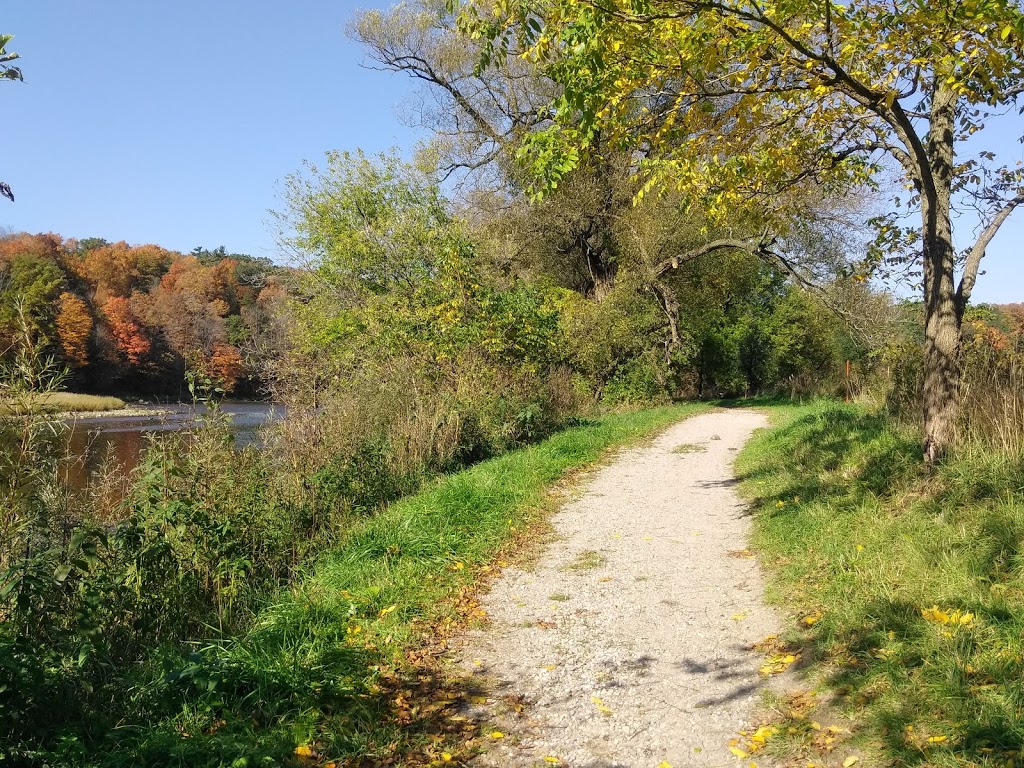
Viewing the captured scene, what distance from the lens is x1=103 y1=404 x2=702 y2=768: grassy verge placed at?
336 centimetres

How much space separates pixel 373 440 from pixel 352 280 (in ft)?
33.6

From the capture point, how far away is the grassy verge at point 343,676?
336 cm

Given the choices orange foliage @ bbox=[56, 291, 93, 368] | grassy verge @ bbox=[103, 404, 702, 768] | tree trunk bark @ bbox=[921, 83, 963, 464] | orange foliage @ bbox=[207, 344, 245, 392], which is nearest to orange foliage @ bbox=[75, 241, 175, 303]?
orange foliage @ bbox=[56, 291, 93, 368]

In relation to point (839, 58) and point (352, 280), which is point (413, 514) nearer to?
point (839, 58)

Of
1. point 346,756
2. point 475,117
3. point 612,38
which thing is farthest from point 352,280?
point 346,756

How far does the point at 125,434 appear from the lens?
26781mm

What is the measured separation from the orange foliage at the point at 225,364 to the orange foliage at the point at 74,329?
8371 millimetres

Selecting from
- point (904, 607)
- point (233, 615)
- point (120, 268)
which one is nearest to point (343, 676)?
point (233, 615)

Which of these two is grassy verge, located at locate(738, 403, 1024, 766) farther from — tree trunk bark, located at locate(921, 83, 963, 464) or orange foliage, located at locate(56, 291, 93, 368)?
orange foliage, located at locate(56, 291, 93, 368)

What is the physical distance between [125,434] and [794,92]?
26.7 metres

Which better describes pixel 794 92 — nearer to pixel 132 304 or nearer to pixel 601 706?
pixel 601 706

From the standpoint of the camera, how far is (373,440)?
381 inches

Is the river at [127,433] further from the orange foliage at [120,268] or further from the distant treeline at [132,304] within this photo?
the orange foliage at [120,268]

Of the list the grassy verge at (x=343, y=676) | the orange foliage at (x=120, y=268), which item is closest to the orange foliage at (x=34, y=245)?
the orange foliage at (x=120, y=268)
